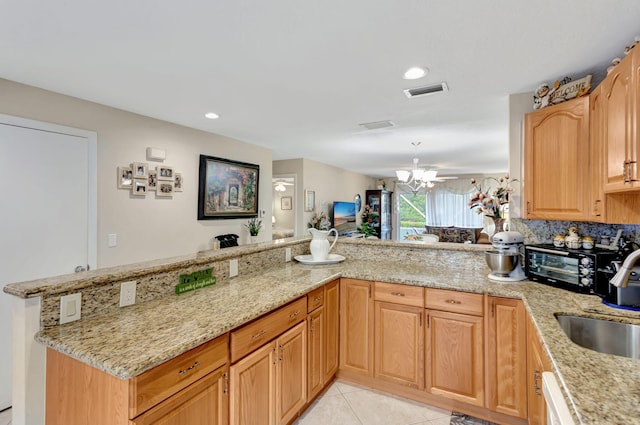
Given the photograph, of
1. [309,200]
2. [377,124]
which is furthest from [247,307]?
[309,200]

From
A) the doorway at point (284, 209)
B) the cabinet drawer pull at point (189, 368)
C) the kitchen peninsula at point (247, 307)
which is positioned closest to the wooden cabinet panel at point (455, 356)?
the kitchen peninsula at point (247, 307)

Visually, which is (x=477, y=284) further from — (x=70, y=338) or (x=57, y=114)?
(x=57, y=114)

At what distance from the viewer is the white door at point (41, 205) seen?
2.26 metres

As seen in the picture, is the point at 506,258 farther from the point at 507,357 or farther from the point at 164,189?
the point at 164,189

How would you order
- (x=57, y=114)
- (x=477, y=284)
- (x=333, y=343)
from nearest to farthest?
(x=477, y=284) → (x=333, y=343) → (x=57, y=114)

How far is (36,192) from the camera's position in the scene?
2.41 meters

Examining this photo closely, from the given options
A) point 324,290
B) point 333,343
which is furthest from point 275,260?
point 333,343

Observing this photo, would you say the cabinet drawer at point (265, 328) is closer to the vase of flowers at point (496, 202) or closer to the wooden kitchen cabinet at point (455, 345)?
the wooden kitchen cabinet at point (455, 345)

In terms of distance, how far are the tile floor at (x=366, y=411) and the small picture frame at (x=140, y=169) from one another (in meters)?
2.65

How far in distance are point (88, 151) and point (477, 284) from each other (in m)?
3.34

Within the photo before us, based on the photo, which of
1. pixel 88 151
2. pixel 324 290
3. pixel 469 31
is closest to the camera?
pixel 469 31

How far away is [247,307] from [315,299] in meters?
0.66

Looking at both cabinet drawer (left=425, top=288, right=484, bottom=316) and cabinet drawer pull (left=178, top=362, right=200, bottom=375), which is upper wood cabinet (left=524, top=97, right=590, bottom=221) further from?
cabinet drawer pull (left=178, top=362, right=200, bottom=375)

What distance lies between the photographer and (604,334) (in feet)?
4.77
